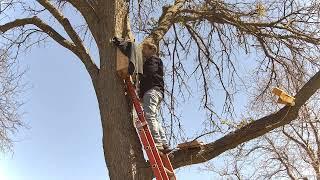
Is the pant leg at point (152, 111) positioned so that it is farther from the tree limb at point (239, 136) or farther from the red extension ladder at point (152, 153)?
the tree limb at point (239, 136)

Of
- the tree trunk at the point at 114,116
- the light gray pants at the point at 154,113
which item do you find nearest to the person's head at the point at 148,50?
the tree trunk at the point at 114,116

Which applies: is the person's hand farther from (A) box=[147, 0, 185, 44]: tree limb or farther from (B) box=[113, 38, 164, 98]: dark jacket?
(A) box=[147, 0, 185, 44]: tree limb

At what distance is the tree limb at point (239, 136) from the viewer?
15.9ft

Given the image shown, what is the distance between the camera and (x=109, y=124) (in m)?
4.93

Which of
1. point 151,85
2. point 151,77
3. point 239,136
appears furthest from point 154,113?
point 239,136

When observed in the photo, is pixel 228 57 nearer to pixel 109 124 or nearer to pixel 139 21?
pixel 139 21

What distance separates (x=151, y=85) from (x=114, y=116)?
601 millimetres

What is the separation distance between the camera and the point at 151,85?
5238 mm

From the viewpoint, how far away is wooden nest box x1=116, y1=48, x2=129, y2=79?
5.03 m

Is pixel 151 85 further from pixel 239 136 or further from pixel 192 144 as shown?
pixel 239 136

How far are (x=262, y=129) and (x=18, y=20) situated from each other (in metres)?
3.53

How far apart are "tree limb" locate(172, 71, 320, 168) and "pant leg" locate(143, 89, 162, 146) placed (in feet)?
0.89

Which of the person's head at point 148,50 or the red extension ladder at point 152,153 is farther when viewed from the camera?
the person's head at point 148,50

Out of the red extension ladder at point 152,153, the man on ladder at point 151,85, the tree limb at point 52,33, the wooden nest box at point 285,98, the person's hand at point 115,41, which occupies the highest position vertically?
the tree limb at point 52,33
